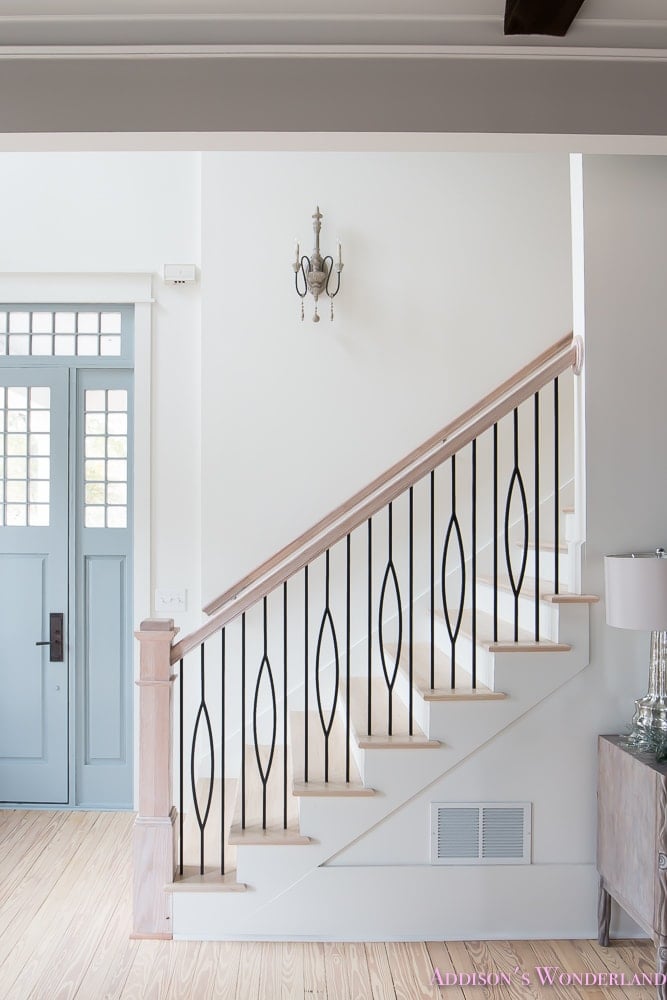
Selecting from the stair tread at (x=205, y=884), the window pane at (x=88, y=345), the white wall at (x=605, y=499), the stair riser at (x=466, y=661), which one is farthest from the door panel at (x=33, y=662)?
the white wall at (x=605, y=499)

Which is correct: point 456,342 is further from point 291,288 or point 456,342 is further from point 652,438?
point 652,438

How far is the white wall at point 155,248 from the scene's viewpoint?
4148 mm

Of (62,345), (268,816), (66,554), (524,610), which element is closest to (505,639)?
(524,610)

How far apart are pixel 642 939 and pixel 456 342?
2.86 m

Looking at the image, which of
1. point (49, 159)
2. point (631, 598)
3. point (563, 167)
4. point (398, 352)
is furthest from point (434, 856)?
point (49, 159)

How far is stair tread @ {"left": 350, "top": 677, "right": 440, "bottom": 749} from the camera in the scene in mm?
2875

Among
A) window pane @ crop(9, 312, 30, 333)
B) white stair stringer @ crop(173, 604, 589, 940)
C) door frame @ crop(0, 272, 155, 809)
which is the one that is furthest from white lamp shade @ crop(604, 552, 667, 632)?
window pane @ crop(9, 312, 30, 333)

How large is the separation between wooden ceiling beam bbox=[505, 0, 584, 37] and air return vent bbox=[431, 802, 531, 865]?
8.39 feet

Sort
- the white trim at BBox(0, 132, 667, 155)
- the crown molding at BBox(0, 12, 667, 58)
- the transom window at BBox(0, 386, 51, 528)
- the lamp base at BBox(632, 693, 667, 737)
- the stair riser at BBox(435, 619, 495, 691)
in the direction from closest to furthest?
the crown molding at BBox(0, 12, 667, 58) < the white trim at BBox(0, 132, 667, 155) < the lamp base at BBox(632, 693, 667, 737) < the stair riser at BBox(435, 619, 495, 691) < the transom window at BBox(0, 386, 51, 528)

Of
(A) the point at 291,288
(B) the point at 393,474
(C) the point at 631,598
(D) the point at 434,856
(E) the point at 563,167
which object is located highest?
(E) the point at 563,167

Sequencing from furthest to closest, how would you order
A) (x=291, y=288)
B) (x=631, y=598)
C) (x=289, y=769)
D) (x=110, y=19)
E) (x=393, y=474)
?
(x=291, y=288), (x=393, y=474), (x=289, y=769), (x=631, y=598), (x=110, y=19)

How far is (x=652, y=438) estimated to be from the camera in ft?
9.93

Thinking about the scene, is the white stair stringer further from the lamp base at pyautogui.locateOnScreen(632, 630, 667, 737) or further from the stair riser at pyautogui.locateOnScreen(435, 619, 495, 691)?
the lamp base at pyautogui.locateOnScreen(632, 630, 667, 737)

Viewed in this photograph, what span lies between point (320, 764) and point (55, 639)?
1.83 m
